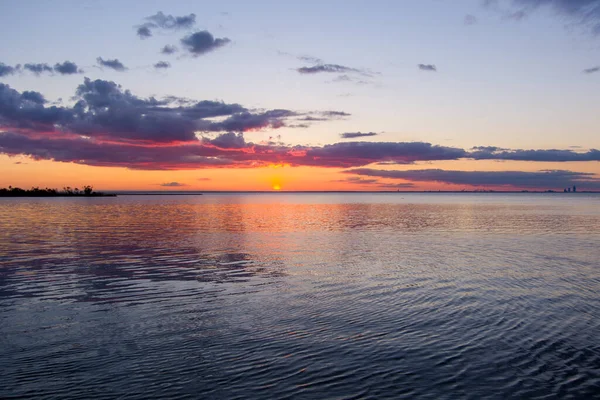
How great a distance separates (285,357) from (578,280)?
19.0 m

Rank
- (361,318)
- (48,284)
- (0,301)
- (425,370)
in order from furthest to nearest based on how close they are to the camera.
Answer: (48,284) → (0,301) → (361,318) → (425,370)

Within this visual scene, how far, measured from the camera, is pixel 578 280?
23562 mm

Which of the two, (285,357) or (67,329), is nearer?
(285,357)

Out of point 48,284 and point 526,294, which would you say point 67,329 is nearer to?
point 48,284

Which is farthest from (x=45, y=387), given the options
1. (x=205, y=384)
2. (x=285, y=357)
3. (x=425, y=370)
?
(x=425, y=370)

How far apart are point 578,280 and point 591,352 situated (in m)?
12.5

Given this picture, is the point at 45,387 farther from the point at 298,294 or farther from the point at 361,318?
the point at 298,294

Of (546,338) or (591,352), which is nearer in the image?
(591,352)

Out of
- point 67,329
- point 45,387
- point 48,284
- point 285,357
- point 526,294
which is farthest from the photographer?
point 48,284

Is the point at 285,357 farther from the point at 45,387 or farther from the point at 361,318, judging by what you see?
the point at 45,387

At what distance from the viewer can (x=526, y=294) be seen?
20328mm

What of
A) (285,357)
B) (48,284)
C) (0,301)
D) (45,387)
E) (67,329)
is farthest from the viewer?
(48,284)

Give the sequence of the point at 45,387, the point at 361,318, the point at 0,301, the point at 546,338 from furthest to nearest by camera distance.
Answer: the point at 0,301 → the point at 361,318 → the point at 546,338 → the point at 45,387

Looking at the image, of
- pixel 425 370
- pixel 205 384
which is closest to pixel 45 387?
pixel 205 384
